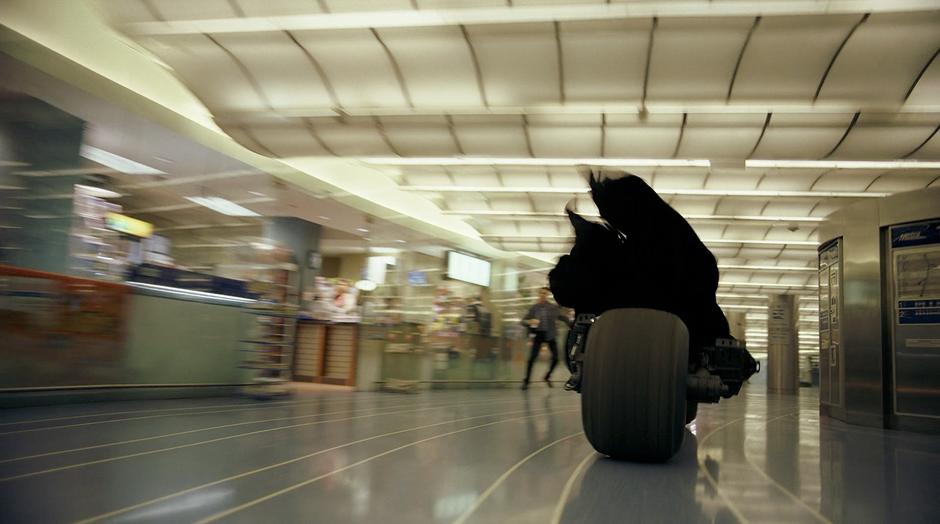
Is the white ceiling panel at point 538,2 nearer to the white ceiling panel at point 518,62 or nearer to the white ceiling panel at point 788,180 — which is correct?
the white ceiling panel at point 518,62

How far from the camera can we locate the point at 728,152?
1075 centimetres

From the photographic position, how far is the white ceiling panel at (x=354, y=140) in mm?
10789

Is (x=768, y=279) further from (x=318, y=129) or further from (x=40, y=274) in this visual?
(x=40, y=274)

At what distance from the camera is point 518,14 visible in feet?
23.8

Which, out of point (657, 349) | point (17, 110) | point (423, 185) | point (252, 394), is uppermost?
point (423, 185)

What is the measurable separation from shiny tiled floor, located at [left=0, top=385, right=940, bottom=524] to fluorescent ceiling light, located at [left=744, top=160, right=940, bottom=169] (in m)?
6.03

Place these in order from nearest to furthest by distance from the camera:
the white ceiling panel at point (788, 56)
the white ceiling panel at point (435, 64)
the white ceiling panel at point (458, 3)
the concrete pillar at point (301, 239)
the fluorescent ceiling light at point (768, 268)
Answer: the white ceiling panel at point (458, 3)
the white ceiling panel at point (788, 56)
the white ceiling panel at point (435, 64)
the concrete pillar at point (301, 239)
the fluorescent ceiling light at point (768, 268)

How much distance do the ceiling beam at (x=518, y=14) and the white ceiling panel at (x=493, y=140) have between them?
9.57 feet

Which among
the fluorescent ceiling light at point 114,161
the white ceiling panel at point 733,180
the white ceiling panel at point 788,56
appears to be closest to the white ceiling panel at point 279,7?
the fluorescent ceiling light at point 114,161

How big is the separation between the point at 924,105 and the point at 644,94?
369cm

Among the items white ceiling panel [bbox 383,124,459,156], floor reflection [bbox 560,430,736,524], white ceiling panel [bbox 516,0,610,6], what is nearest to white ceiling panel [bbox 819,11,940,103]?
white ceiling panel [bbox 516,0,610,6]

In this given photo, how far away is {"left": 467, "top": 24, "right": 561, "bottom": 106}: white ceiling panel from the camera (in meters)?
7.87

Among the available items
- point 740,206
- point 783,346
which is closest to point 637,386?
point 740,206

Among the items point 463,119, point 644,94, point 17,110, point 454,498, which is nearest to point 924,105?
point 644,94
